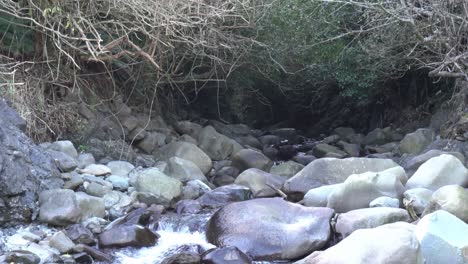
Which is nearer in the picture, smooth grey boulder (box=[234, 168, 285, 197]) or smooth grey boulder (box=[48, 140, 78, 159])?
smooth grey boulder (box=[48, 140, 78, 159])

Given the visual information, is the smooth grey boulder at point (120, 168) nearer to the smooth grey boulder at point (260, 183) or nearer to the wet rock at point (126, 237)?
the smooth grey boulder at point (260, 183)

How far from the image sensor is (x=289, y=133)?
53.2 feet

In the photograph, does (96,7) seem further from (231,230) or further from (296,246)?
(296,246)

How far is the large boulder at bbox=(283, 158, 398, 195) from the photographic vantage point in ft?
25.1

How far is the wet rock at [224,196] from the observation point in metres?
7.40

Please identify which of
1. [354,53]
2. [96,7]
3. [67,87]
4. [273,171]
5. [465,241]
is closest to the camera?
[465,241]

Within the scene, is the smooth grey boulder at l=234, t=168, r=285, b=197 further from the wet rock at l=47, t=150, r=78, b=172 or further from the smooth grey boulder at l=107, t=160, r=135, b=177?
the wet rock at l=47, t=150, r=78, b=172

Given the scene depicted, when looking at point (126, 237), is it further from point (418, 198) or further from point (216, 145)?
point (216, 145)

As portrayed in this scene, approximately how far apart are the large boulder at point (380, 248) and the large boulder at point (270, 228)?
32.8 inches

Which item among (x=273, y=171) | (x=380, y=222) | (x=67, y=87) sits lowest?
(x=273, y=171)

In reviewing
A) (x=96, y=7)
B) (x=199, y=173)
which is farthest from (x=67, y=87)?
(x=199, y=173)

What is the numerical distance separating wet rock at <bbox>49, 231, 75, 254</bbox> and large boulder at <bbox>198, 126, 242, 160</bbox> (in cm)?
531

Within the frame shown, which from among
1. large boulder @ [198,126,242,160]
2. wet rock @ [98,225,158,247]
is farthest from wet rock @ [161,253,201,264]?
large boulder @ [198,126,242,160]

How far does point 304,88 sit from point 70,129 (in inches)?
308
